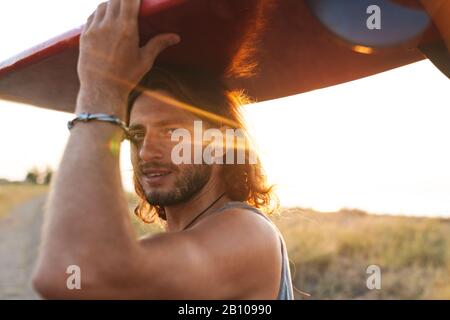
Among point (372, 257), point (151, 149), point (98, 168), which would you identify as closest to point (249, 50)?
point (151, 149)

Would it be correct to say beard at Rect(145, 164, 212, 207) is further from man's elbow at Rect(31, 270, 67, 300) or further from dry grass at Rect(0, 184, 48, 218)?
dry grass at Rect(0, 184, 48, 218)

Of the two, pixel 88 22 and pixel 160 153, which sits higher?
pixel 88 22

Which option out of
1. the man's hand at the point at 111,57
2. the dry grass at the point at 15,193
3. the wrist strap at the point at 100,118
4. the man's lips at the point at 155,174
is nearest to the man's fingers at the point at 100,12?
the man's hand at the point at 111,57

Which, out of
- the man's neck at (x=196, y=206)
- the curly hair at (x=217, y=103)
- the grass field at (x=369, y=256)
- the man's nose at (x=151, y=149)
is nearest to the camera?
the man's nose at (x=151, y=149)

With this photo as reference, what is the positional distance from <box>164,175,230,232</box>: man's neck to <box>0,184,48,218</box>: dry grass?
29.2 m

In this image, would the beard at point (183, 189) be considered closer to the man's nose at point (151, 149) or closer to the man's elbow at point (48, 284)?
the man's nose at point (151, 149)

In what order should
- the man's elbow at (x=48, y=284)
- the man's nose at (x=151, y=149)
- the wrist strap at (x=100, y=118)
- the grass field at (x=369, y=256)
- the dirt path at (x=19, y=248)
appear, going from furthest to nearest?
the dirt path at (x=19, y=248) < the grass field at (x=369, y=256) < the man's nose at (x=151, y=149) < the wrist strap at (x=100, y=118) < the man's elbow at (x=48, y=284)

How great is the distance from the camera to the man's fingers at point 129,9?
181 centimetres

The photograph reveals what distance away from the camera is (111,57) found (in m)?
1.79

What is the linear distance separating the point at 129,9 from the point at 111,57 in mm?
152

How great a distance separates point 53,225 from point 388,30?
1.13m

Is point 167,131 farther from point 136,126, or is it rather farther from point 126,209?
point 126,209
